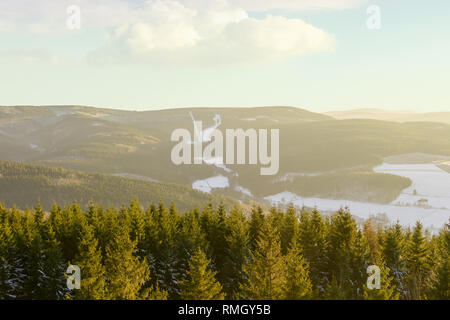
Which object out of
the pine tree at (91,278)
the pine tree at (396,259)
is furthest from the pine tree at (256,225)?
the pine tree at (91,278)

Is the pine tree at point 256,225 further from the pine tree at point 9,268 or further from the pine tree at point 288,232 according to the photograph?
the pine tree at point 9,268

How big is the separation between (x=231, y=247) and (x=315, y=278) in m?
13.9

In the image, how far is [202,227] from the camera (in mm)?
70250

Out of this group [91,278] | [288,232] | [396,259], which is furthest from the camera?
[288,232]

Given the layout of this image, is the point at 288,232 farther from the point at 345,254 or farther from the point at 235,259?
the point at 345,254

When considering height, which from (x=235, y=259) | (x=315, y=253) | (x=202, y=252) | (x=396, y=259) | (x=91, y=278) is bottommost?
(x=235, y=259)

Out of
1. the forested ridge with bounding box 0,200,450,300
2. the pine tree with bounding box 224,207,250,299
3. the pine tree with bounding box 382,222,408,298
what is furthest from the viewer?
the pine tree with bounding box 224,207,250,299

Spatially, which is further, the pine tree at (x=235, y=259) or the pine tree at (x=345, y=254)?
the pine tree at (x=235, y=259)

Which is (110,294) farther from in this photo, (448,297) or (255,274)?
(448,297)

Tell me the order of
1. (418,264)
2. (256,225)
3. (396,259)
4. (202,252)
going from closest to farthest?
(202,252)
(396,259)
(418,264)
(256,225)

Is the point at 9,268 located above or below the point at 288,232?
below

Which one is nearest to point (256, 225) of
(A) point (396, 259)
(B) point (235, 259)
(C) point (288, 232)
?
(C) point (288, 232)

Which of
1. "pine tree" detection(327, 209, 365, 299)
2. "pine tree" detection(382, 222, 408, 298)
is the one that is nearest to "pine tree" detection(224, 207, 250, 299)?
"pine tree" detection(327, 209, 365, 299)

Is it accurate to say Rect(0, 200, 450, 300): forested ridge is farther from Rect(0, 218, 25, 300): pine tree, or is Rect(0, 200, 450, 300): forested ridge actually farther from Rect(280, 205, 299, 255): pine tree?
Rect(280, 205, 299, 255): pine tree
